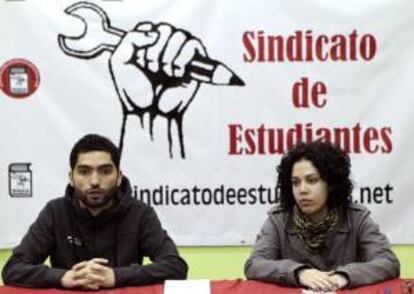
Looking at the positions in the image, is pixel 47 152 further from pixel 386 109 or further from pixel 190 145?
pixel 386 109

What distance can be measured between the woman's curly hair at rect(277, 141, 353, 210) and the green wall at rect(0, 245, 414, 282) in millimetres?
816

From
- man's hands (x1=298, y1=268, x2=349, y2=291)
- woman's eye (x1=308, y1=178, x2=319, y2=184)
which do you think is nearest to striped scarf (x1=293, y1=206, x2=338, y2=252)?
woman's eye (x1=308, y1=178, x2=319, y2=184)

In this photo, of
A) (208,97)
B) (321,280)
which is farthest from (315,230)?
(208,97)

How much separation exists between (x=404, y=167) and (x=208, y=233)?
0.91 m

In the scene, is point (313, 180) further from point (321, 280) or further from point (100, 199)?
point (100, 199)

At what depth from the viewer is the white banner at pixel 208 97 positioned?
10.2ft

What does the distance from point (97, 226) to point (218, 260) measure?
0.94 meters

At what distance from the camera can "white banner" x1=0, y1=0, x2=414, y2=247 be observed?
3.11 m

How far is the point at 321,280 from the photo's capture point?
1982 millimetres

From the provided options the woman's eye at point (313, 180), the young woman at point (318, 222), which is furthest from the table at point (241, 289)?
the woman's eye at point (313, 180)

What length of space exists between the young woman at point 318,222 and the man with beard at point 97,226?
346 mm

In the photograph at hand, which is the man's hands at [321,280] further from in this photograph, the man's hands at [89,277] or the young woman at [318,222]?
the man's hands at [89,277]

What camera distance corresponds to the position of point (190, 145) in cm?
315

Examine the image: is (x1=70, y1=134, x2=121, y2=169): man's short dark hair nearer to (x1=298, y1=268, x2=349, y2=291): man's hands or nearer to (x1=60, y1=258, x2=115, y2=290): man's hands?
(x1=60, y1=258, x2=115, y2=290): man's hands
